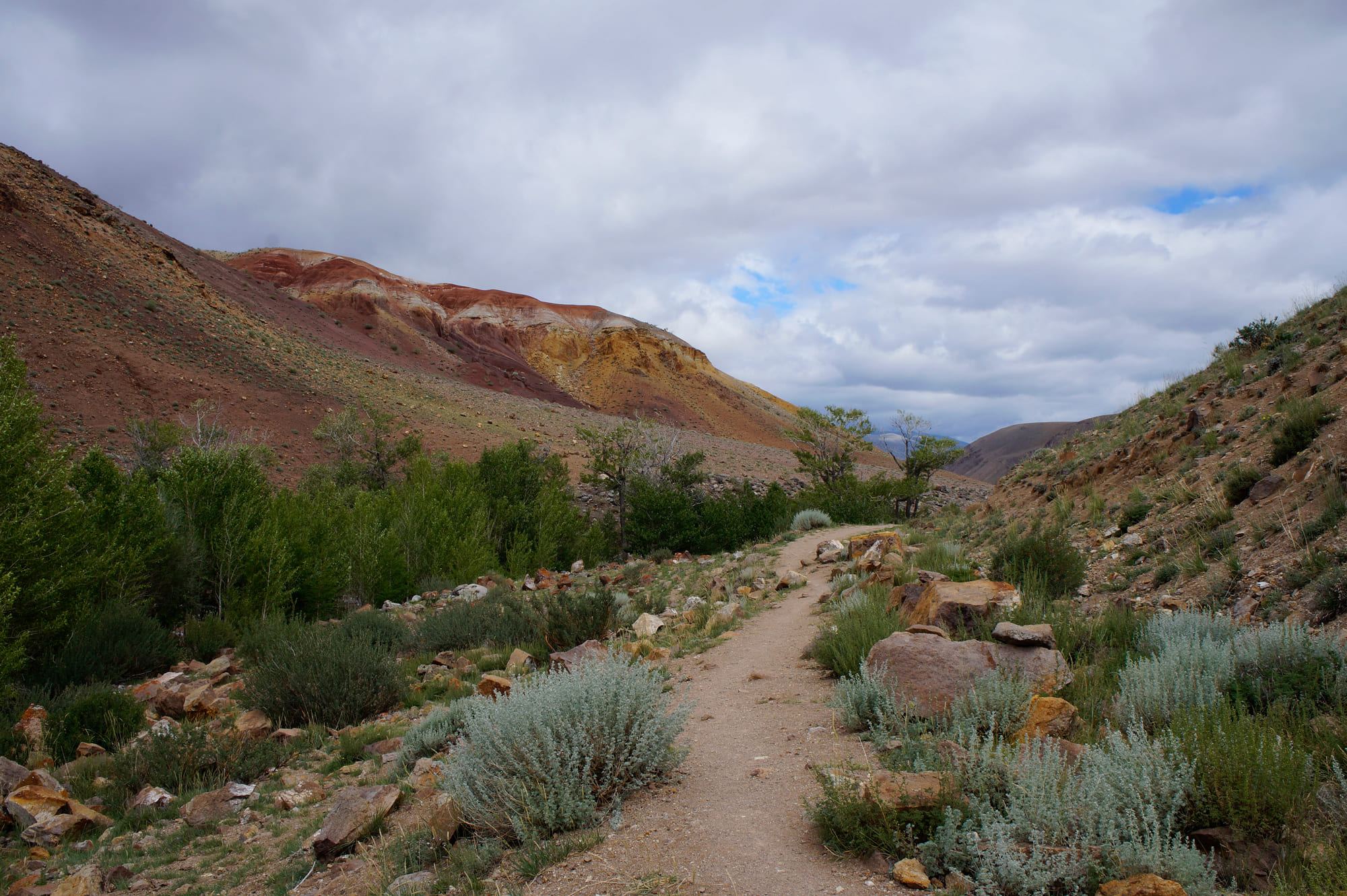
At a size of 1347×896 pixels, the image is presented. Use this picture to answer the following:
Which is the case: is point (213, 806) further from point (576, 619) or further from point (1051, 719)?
point (1051, 719)

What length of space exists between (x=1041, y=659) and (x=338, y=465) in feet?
103

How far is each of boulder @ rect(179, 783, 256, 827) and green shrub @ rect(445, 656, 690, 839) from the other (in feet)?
9.44

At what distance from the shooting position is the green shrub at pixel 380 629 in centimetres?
984

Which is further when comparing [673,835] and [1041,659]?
[1041,659]

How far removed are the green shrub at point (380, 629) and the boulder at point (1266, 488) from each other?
11.0 meters

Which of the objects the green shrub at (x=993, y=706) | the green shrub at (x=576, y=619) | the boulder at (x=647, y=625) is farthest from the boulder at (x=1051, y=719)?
the green shrub at (x=576, y=619)

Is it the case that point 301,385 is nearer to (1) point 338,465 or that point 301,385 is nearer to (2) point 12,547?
(1) point 338,465

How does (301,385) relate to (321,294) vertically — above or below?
below

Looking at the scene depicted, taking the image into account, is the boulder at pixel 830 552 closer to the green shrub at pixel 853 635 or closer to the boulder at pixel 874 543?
the boulder at pixel 874 543

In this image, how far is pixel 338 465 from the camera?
Answer: 30406 millimetres

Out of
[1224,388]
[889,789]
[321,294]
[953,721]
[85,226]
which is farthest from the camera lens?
[321,294]

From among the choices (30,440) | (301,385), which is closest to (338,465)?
(301,385)

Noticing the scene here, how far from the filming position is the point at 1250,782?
9.47ft

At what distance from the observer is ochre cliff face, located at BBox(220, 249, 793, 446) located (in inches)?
2955
